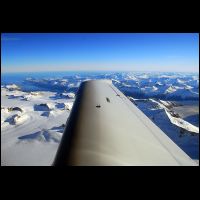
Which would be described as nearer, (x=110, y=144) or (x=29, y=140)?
(x=110, y=144)

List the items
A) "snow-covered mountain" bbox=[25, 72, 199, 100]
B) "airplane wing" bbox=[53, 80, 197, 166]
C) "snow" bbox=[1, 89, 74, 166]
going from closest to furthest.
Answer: "airplane wing" bbox=[53, 80, 197, 166] < "snow" bbox=[1, 89, 74, 166] < "snow-covered mountain" bbox=[25, 72, 199, 100]

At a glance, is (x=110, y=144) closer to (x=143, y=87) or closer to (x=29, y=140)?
(x=29, y=140)

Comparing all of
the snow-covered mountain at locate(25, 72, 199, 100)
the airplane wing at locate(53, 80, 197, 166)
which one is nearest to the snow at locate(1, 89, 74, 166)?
the airplane wing at locate(53, 80, 197, 166)

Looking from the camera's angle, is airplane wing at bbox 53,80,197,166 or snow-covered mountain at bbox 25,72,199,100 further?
snow-covered mountain at bbox 25,72,199,100

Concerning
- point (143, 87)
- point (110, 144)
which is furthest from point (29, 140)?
point (143, 87)

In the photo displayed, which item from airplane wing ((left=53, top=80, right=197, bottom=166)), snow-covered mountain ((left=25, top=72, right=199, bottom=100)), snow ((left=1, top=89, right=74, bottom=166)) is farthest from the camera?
snow-covered mountain ((left=25, top=72, right=199, bottom=100))

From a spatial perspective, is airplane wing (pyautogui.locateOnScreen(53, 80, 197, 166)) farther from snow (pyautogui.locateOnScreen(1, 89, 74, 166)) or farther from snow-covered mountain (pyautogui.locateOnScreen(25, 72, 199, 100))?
snow-covered mountain (pyautogui.locateOnScreen(25, 72, 199, 100))

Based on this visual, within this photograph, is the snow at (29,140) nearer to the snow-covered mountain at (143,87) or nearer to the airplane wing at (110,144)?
the airplane wing at (110,144)
